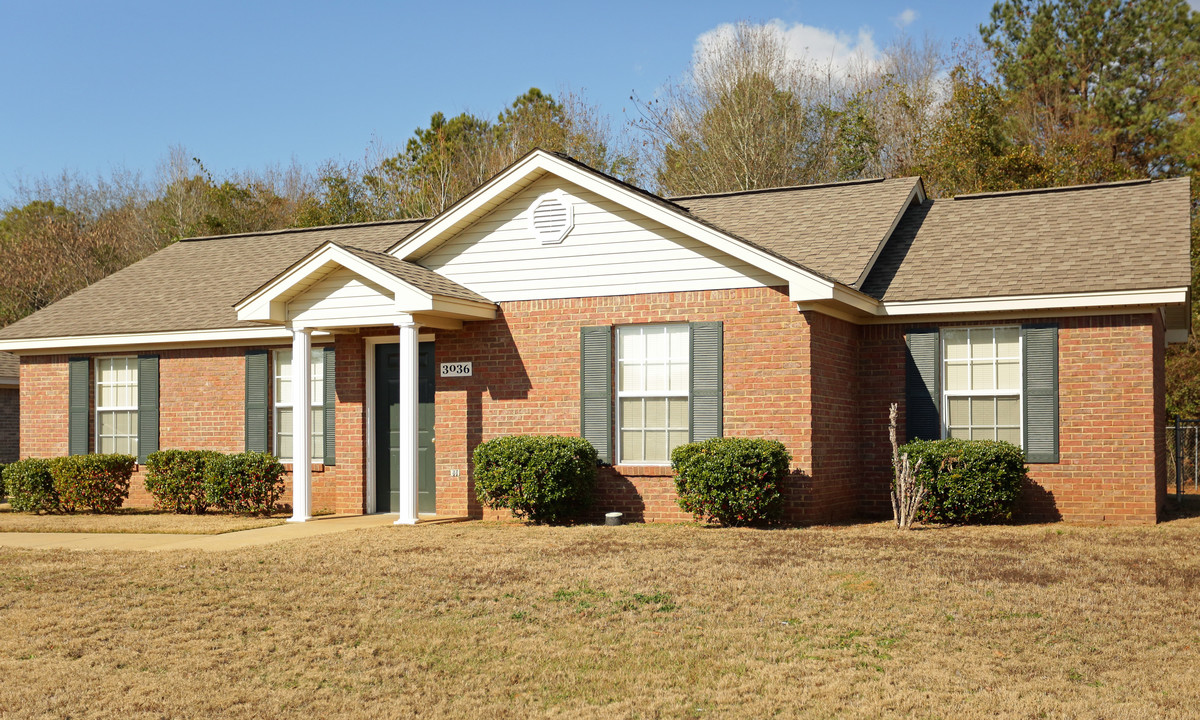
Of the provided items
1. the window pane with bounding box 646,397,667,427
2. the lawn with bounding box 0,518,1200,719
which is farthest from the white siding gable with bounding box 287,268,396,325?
the lawn with bounding box 0,518,1200,719

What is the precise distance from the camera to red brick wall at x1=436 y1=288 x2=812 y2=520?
521 inches

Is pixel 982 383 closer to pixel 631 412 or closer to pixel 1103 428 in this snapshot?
pixel 1103 428

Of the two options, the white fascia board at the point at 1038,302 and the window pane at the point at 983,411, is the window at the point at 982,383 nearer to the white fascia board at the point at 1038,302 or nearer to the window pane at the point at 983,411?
the window pane at the point at 983,411

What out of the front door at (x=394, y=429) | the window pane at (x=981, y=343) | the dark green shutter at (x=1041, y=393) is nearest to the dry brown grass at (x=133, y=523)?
the front door at (x=394, y=429)

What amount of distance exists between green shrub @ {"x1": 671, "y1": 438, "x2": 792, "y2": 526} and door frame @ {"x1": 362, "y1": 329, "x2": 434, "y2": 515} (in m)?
5.07

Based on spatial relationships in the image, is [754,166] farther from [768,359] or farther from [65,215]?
[65,215]

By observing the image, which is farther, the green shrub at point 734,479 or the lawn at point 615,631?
the green shrub at point 734,479

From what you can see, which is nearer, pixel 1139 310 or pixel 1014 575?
pixel 1014 575

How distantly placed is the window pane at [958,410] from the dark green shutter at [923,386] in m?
0.15

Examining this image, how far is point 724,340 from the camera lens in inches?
534

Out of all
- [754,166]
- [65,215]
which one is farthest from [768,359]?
[65,215]

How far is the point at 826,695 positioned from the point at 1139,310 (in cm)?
940

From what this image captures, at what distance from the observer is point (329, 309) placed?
46.9 ft

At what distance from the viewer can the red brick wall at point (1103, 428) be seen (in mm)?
13367
